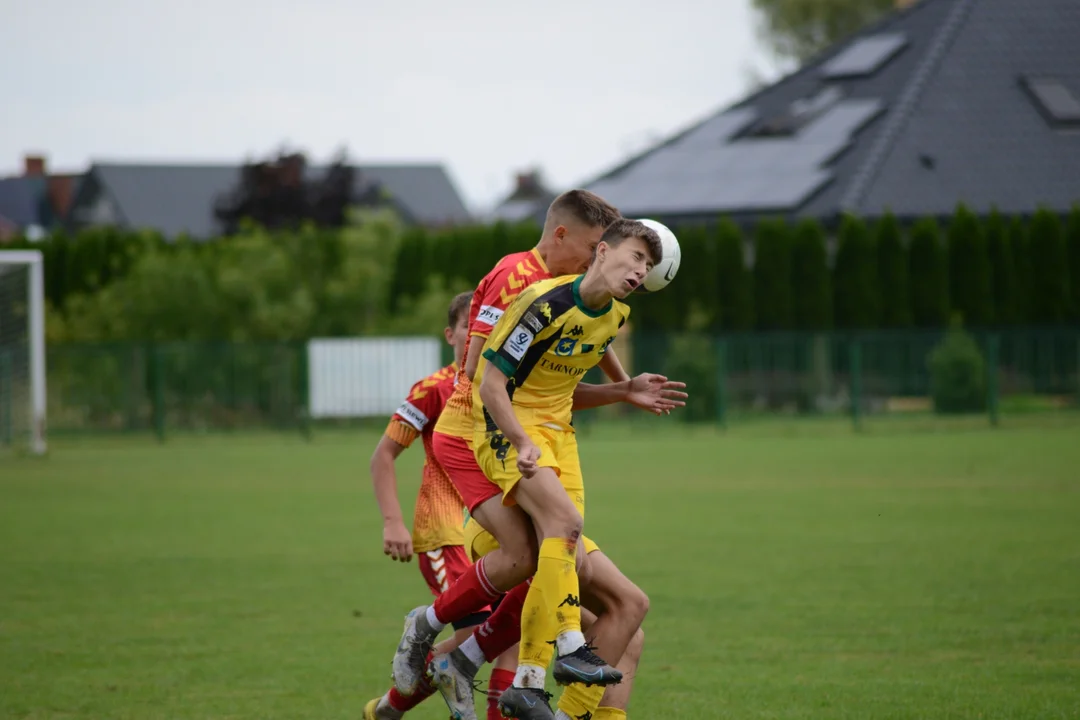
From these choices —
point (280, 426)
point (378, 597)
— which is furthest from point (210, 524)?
point (280, 426)

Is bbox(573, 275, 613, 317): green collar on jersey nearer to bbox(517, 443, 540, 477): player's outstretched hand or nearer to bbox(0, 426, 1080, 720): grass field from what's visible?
bbox(517, 443, 540, 477): player's outstretched hand

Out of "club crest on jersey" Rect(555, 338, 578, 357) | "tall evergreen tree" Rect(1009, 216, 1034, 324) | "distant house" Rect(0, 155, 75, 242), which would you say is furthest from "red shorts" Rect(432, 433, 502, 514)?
"distant house" Rect(0, 155, 75, 242)

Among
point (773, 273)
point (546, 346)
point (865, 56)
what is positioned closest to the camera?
point (546, 346)

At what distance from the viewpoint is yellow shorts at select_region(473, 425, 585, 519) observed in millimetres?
5746

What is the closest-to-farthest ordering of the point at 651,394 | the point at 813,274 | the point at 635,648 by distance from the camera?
1. the point at 635,648
2. the point at 651,394
3. the point at 813,274

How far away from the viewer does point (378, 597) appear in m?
10.8

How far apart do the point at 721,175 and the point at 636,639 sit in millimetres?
36317

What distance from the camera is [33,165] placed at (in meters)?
108

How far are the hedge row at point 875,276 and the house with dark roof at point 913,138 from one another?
2.57 meters

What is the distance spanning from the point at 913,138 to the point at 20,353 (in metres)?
23.8

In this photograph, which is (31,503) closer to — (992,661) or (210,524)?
(210,524)

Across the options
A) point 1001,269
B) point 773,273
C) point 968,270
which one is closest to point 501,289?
point 773,273

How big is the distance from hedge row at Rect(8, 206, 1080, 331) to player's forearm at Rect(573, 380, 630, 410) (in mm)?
28585

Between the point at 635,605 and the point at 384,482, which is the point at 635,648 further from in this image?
the point at 384,482
